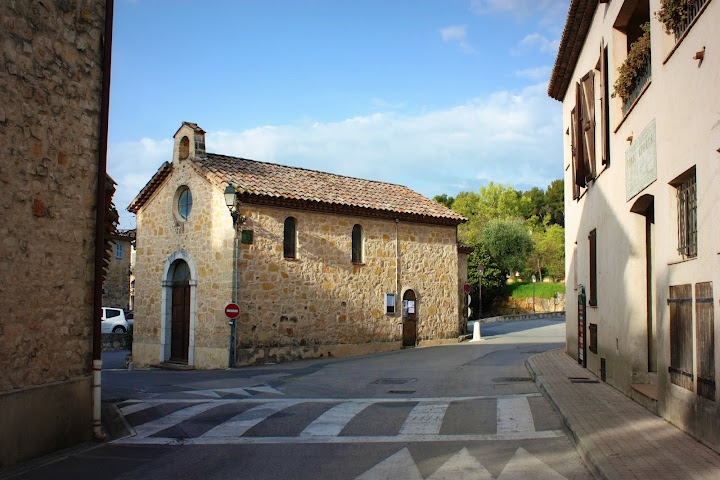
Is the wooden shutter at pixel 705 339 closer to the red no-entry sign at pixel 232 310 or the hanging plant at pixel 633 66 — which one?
the hanging plant at pixel 633 66

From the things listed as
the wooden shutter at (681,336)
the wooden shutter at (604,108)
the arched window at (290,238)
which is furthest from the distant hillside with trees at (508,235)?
the wooden shutter at (681,336)

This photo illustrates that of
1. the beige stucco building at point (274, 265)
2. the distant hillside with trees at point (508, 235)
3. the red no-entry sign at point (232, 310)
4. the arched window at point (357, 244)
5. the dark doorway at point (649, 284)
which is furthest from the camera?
the distant hillside with trees at point (508, 235)

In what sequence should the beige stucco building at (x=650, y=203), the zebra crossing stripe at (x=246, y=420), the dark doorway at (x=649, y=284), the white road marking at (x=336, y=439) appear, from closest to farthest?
the beige stucco building at (x=650, y=203) → the white road marking at (x=336, y=439) → the zebra crossing stripe at (x=246, y=420) → the dark doorway at (x=649, y=284)

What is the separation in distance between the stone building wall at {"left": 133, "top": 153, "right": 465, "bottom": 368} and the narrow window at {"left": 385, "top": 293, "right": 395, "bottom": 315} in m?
0.19

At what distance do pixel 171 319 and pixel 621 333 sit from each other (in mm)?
15617

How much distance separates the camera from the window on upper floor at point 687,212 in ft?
26.7

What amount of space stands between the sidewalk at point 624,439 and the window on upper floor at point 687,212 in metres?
2.22

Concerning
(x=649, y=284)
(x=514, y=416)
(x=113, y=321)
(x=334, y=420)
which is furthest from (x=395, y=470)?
(x=113, y=321)

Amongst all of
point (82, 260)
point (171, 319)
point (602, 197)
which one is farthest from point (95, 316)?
point (171, 319)


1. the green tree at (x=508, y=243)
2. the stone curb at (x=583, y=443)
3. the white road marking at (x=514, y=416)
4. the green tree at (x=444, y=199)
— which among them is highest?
the green tree at (x=444, y=199)

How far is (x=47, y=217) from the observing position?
28.4 ft

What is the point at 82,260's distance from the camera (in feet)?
30.5

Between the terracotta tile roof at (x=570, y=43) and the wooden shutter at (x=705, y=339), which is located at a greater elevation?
the terracotta tile roof at (x=570, y=43)

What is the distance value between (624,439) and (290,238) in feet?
50.8
